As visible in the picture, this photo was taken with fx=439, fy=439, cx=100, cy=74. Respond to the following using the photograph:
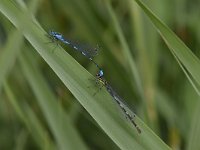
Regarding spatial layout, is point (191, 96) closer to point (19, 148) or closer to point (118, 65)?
point (118, 65)

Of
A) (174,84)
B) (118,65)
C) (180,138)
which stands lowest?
(180,138)

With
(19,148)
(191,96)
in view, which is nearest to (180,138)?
(191,96)

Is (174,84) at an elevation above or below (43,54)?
below

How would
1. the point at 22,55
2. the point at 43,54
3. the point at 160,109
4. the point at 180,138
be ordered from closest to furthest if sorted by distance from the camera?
the point at 43,54 < the point at 22,55 < the point at 180,138 < the point at 160,109

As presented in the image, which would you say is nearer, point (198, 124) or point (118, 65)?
point (198, 124)

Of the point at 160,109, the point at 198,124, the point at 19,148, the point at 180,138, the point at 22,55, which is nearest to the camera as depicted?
the point at 198,124

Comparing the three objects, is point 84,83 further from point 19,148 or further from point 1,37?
point 1,37
